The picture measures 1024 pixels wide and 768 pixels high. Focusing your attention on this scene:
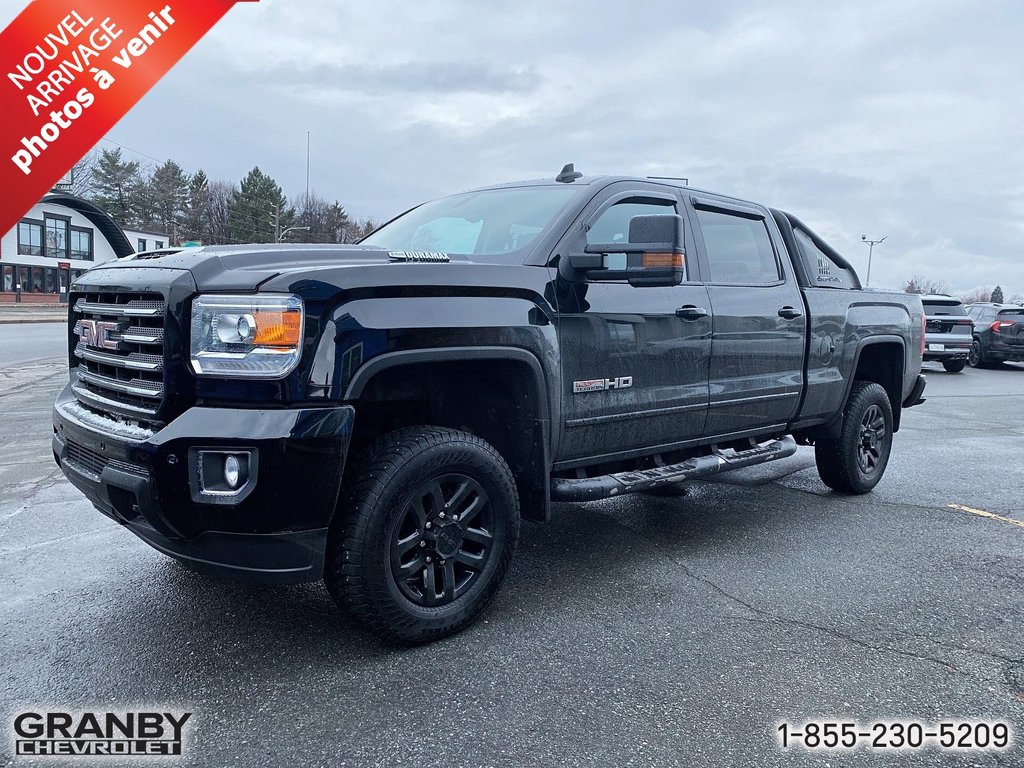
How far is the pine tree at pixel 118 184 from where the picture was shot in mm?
70062

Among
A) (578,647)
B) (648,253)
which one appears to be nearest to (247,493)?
(578,647)

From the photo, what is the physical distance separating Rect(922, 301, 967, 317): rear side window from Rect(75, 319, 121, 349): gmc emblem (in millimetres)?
17808

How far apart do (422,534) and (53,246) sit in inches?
2365

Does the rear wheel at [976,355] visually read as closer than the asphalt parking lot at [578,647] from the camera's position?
No

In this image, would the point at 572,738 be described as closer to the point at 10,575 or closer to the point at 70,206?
the point at 10,575

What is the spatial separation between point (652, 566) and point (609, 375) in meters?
1.08

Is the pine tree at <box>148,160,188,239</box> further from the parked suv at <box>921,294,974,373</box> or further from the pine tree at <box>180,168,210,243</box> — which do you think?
the parked suv at <box>921,294,974,373</box>

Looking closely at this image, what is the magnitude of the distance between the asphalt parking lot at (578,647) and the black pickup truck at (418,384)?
38cm

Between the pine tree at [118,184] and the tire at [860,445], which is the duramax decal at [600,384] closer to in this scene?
the tire at [860,445]

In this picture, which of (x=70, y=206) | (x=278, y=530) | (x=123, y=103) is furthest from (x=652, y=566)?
(x=70, y=206)

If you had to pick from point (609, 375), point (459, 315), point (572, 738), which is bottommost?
point (572, 738)

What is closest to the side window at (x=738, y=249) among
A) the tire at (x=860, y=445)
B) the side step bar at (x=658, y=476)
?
the side step bar at (x=658, y=476)

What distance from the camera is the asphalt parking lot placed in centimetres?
247

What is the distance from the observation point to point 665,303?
3977mm
